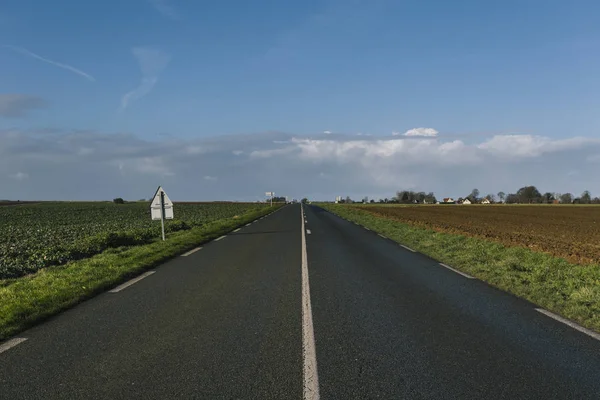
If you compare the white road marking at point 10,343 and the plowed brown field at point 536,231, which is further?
the plowed brown field at point 536,231

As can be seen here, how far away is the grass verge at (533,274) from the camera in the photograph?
770 cm

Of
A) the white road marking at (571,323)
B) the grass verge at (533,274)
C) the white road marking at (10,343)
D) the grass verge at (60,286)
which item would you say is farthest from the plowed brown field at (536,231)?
the white road marking at (10,343)

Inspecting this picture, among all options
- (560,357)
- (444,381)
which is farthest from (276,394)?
(560,357)

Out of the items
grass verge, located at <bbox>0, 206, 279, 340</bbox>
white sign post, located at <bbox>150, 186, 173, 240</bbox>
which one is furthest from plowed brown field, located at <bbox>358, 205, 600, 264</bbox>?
white sign post, located at <bbox>150, 186, 173, 240</bbox>

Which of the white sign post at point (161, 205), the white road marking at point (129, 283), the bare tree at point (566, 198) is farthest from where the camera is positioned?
the bare tree at point (566, 198)

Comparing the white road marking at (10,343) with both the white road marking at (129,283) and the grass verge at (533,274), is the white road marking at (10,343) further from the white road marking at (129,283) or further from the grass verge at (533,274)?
the grass verge at (533,274)

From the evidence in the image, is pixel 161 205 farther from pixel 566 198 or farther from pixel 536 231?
pixel 566 198

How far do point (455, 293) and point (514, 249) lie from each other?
8277mm

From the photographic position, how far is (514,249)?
15.6 metres

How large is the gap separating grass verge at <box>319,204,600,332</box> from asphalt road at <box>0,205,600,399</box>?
1.89 feet

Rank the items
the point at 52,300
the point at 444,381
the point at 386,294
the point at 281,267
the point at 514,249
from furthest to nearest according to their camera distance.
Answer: the point at 514,249 < the point at 281,267 < the point at 386,294 < the point at 52,300 < the point at 444,381

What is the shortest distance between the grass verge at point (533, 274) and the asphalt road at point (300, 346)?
577mm

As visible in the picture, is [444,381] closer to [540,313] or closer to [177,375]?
[177,375]

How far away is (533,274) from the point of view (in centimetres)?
1082
